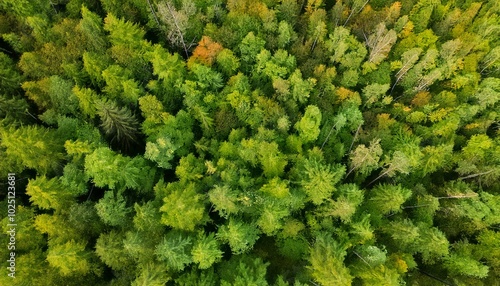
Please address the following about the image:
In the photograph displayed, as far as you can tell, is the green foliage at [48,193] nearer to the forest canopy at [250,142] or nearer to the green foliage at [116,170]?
the forest canopy at [250,142]

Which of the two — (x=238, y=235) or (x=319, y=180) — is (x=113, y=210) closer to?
(x=238, y=235)

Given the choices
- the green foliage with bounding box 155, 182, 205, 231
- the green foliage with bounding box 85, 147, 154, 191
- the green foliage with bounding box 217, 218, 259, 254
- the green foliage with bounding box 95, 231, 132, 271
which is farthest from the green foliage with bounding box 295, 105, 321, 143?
the green foliage with bounding box 95, 231, 132, 271

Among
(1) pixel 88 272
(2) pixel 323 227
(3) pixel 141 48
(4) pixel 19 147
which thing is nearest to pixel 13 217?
(4) pixel 19 147

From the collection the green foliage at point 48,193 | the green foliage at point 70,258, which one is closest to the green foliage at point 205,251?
the green foliage at point 70,258

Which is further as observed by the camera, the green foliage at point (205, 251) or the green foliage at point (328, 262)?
the green foliage at point (205, 251)

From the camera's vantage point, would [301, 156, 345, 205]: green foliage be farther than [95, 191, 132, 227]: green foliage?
Yes

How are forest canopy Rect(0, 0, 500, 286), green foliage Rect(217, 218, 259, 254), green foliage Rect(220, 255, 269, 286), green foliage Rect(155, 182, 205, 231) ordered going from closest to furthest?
green foliage Rect(220, 255, 269, 286)
green foliage Rect(155, 182, 205, 231)
green foliage Rect(217, 218, 259, 254)
forest canopy Rect(0, 0, 500, 286)

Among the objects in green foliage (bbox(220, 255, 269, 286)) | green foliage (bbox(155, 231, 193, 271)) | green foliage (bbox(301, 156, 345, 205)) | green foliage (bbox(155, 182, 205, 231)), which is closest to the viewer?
green foliage (bbox(155, 231, 193, 271))

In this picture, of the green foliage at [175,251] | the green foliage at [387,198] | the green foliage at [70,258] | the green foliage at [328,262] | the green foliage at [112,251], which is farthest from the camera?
the green foliage at [387,198]

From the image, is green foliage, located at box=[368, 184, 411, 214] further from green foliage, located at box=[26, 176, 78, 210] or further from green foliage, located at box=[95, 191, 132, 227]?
green foliage, located at box=[26, 176, 78, 210]
